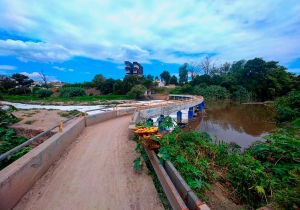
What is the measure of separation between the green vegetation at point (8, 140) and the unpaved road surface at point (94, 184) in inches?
51.4

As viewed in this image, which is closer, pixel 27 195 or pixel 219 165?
pixel 27 195

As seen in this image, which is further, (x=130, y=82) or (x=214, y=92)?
(x=214, y=92)

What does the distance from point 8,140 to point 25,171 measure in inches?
189

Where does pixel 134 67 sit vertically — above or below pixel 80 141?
above

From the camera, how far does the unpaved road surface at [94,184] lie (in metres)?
3.00

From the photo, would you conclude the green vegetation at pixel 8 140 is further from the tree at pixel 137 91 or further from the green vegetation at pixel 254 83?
the green vegetation at pixel 254 83

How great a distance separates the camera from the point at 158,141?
4211 millimetres

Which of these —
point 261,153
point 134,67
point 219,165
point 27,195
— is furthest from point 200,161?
point 134,67

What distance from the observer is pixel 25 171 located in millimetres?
3256

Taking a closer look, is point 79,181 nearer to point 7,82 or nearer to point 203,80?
point 203,80

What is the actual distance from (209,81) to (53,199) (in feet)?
162

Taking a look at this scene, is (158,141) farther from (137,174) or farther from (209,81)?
(209,81)

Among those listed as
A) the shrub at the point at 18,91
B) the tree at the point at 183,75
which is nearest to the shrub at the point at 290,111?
the tree at the point at 183,75

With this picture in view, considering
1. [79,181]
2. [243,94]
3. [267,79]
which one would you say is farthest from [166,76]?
[79,181]
